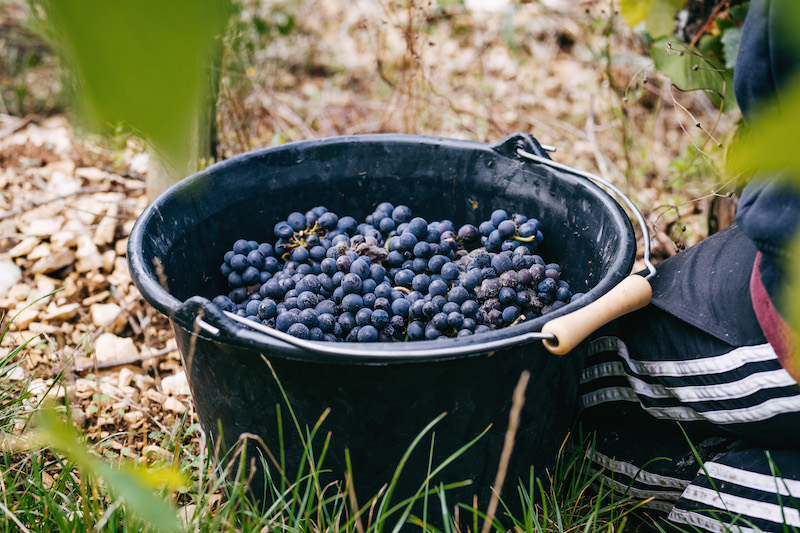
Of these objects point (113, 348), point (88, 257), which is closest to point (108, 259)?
point (88, 257)

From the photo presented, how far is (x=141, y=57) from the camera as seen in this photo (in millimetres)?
190

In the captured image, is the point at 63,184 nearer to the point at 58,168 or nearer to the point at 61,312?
the point at 58,168

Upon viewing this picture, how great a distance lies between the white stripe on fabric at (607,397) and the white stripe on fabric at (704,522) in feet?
0.79

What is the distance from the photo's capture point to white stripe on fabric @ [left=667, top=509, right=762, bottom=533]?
117 centimetres

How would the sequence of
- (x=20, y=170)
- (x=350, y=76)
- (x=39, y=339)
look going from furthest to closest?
(x=350, y=76)
(x=20, y=170)
(x=39, y=339)

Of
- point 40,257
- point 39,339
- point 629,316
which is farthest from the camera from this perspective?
point 40,257

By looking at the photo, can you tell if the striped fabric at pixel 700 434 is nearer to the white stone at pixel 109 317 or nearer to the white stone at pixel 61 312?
the white stone at pixel 109 317

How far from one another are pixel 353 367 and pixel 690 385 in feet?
2.24

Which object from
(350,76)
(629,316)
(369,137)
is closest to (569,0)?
(350,76)

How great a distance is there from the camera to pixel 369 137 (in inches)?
67.6

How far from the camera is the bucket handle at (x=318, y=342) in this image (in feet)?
3.27

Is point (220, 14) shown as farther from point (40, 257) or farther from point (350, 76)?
point (350, 76)

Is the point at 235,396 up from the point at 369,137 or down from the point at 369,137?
down

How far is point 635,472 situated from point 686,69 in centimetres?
121
